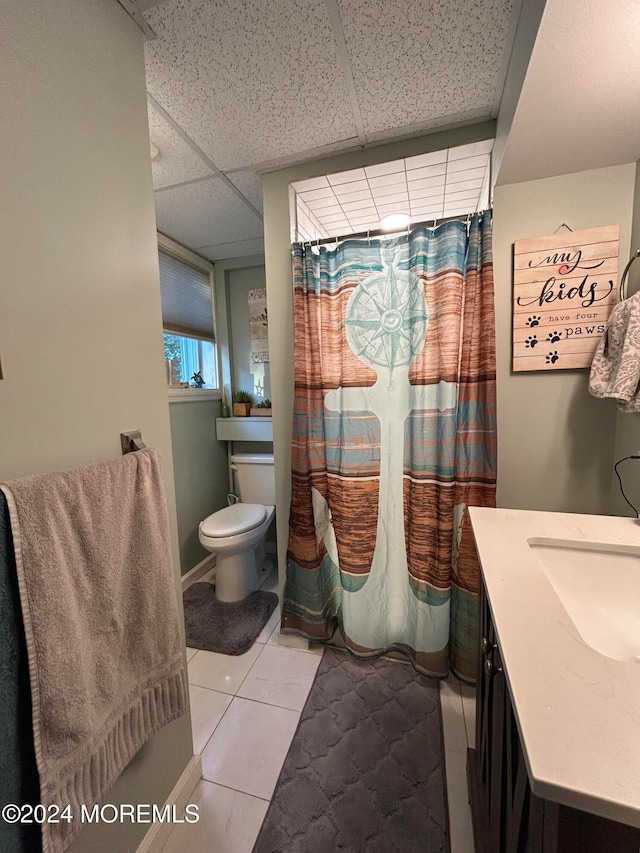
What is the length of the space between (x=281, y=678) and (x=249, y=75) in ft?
→ 7.76

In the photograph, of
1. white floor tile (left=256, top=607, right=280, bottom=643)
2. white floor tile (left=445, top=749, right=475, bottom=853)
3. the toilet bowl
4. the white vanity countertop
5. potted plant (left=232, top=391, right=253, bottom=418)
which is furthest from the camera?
potted plant (left=232, top=391, right=253, bottom=418)

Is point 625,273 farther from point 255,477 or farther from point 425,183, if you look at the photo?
point 255,477

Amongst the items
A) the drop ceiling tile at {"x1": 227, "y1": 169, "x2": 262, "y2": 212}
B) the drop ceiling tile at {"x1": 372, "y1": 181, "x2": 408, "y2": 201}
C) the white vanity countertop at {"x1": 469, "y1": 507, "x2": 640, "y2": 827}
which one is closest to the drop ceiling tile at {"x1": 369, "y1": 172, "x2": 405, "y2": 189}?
the drop ceiling tile at {"x1": 372, "y1": 181, "x2": 408, "y2": 201}

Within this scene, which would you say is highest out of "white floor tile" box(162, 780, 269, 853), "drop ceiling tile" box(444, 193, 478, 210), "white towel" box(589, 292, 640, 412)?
"drop ceiling tile" box(444, 193, 478, 210)

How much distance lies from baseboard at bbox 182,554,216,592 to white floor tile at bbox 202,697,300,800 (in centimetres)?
105

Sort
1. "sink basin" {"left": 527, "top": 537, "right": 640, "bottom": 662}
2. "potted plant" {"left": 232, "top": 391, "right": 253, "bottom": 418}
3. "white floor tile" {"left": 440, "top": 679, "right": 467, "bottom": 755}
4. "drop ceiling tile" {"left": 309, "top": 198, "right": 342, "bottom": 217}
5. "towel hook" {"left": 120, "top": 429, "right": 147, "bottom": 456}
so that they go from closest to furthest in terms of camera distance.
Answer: "sink basin" {"left": 527, "top": 537, "right": 640, "bottom": 662}
"towel hook" {"left": 120, "top": 429, "right": 147, "bottom": 456}
"white floor tile" {"left": 440, "top": 679, "right": 467, "bottom": 755}
"drop ceiling tile" {"left": 309, "top": 198, "right": 342, "bottom": 217}
"potted plant" {"left": 232, "top": 391, "right": 253, "bottom": 418}

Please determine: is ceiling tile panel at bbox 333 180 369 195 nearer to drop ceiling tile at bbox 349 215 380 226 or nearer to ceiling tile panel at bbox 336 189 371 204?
ceiling tile panel at bbox 336 189 371 204

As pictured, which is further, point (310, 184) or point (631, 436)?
point (310, 184)

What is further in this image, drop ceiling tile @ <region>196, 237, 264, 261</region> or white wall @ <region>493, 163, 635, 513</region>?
drop ceiling tile @ <region>196, 237, 264, 261</region>

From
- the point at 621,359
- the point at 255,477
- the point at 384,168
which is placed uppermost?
the point at 384,168

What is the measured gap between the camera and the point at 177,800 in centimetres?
107

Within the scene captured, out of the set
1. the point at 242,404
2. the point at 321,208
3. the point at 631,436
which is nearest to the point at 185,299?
the point at 242,404

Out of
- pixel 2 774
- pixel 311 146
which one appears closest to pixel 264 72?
pixel 311 146

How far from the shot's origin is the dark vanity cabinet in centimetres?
44
